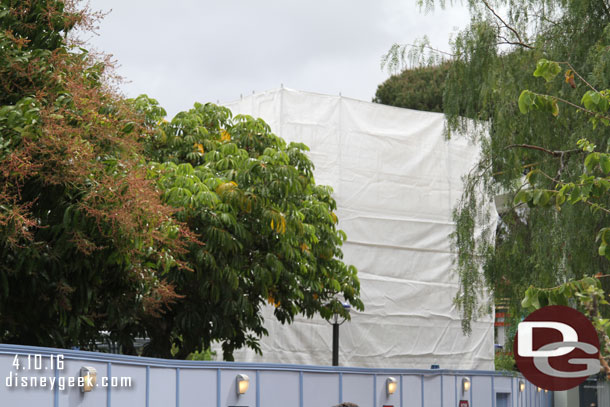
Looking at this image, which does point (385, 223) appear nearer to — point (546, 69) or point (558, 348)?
point (546, 69)

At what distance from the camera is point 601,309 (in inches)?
392

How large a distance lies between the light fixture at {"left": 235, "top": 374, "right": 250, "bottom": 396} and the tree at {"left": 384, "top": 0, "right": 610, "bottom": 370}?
3.24 meters

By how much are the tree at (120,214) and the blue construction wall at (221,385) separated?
0.77 m

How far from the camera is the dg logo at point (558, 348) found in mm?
5312

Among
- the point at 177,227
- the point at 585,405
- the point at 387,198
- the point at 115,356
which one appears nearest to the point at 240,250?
the point at 177,227

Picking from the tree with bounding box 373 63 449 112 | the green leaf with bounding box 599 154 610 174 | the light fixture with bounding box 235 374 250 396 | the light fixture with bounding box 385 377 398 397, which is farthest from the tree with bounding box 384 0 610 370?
the tree with bounding box 373 63 449 112

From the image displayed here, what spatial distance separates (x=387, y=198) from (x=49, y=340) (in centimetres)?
985

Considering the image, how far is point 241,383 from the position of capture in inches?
442

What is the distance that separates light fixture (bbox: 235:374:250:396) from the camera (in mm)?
11234

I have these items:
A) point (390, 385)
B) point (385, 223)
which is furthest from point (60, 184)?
point (385, 223)

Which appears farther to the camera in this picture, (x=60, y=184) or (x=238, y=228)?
(x=238, y=228)

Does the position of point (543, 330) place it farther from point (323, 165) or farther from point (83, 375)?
point (323, 165)

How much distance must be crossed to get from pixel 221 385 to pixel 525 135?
15.9 ft

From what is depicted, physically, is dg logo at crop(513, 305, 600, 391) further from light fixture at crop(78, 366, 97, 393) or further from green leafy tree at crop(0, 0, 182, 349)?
light fixture at crop(78, 366, 97, 393)
